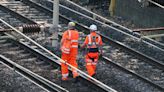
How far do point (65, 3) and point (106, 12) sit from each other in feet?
6.97

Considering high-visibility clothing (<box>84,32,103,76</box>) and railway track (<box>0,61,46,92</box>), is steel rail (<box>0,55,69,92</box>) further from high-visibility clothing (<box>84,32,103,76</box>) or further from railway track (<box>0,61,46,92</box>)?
high-visibility clothing (<box>84,32,103,76</box>)

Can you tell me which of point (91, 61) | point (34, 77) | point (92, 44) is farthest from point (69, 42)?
point (34, 77)

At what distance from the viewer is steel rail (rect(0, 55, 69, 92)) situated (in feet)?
35.8

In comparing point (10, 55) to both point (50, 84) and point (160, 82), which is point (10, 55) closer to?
point (50, 84)

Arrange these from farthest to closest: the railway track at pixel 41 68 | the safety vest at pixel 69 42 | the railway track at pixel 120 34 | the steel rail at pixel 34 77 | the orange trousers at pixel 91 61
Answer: the railway track at pixel 120 34 < the orange trousers at pixel 91 61 < the safety vest at pixel 69 42 < the railway track at pixel 41 68 < the steel rail at pixel 34 77

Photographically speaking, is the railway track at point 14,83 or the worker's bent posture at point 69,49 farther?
the worker's bent posture at point 69,49

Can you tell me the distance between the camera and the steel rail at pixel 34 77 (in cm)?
1090

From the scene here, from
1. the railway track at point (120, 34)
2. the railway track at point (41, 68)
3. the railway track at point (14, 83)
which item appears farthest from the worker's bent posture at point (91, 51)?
the railway track at point (120, 34)

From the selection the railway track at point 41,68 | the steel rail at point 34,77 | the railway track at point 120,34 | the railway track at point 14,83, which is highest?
the steel rail at point 34,77

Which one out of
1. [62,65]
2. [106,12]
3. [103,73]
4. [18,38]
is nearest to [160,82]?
[103,73]

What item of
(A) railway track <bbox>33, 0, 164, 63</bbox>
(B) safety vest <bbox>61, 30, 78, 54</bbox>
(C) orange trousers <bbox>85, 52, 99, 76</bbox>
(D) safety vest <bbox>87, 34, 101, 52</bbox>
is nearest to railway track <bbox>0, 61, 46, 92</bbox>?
(B) safety vest <bbox>61, 30, 78, 54</bbox>

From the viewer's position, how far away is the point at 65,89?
1122cm

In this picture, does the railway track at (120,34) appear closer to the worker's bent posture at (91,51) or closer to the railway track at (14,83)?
the worker's bent posture at (91,51)

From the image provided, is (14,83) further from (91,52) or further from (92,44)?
(92,44)
